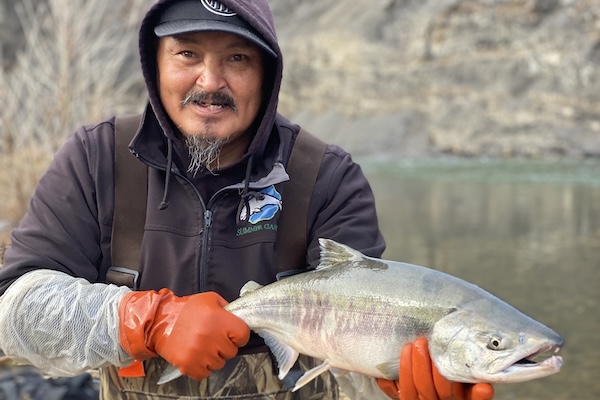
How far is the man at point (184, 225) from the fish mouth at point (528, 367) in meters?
0.53

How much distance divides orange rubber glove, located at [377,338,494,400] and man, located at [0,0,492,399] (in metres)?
→ 0.19

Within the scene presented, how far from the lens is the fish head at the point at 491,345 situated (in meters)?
2.52

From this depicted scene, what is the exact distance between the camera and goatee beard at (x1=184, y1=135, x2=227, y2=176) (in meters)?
3.24

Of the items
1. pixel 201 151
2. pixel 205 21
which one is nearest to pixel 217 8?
pixel 205 21

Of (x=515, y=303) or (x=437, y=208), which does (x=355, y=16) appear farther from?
(x=515, y=303)

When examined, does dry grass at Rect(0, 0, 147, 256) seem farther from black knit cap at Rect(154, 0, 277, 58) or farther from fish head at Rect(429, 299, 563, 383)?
fish head at Rect(429, 299, 563, 383)

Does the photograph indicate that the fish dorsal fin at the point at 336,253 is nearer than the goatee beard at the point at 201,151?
Yes

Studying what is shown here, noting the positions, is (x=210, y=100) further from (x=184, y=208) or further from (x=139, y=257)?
(x=139, y=257)

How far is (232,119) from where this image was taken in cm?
327

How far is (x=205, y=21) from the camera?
3.12m

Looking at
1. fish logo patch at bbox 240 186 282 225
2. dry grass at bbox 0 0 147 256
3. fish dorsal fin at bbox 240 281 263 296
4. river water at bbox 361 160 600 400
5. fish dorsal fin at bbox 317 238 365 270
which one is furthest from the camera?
river water at bbox 361 160 600 400

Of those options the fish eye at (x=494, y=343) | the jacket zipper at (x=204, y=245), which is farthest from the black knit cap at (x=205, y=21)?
the fish eye at (x=494, y=343)

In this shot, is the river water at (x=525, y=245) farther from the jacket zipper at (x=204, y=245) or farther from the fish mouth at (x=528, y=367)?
the fish mouth at (x=528, y=367)

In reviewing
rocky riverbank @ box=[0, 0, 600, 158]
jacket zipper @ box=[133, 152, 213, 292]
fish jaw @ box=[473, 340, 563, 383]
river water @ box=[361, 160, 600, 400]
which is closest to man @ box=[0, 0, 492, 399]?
jacket zipper @ box=[133, 152, 213, 292]
